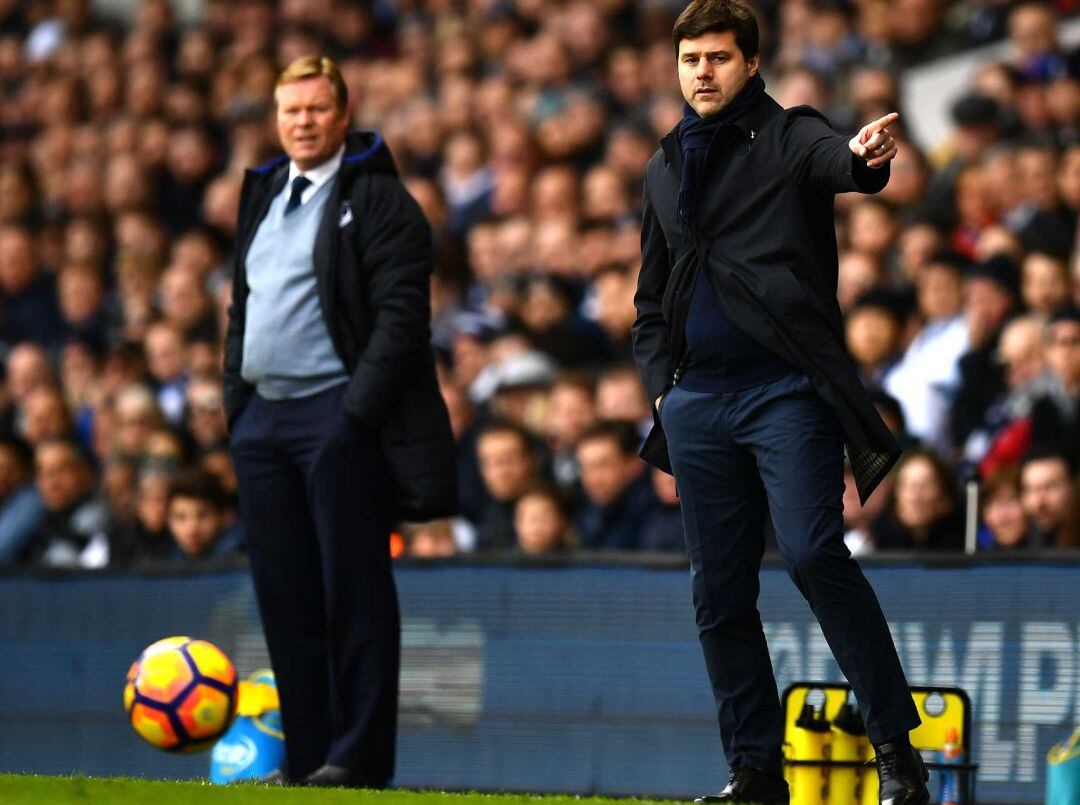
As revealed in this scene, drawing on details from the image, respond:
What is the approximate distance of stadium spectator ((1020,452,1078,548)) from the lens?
7898 mm

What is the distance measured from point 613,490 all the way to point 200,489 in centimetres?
188

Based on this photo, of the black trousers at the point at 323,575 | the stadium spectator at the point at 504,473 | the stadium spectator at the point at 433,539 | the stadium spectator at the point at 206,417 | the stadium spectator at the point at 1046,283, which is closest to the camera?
the black trousers at the point at 323,575

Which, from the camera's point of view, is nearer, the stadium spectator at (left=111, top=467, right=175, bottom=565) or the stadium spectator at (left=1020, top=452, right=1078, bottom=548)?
the stadium spectator at (left=1020, top=452, right=1078, bottom=548)

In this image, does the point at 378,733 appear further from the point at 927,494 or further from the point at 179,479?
the point at 179,479

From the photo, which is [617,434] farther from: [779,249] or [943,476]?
[779,249]

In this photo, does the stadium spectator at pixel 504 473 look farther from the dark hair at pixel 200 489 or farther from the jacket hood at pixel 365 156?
the jacket hood at pixel 365 156

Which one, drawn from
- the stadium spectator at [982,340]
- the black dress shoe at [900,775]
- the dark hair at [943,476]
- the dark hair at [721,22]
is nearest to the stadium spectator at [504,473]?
the stadium spectator at [982,340]

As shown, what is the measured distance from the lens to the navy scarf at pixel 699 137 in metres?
5.46

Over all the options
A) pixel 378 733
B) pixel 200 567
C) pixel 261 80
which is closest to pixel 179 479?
pixel 200 567

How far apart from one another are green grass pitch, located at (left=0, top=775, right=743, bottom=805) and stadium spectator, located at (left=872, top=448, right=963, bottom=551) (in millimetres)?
2838

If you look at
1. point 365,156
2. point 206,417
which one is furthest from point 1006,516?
point 206,417

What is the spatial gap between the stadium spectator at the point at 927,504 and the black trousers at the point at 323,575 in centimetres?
232

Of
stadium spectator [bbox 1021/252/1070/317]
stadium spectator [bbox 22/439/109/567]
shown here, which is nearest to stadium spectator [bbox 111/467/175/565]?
stadium spectator [bbox 22/439/109/567]

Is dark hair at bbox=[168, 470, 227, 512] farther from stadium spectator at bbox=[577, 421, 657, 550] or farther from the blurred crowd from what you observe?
stadium spectator at bbox=[577, 421, 657, 550]
